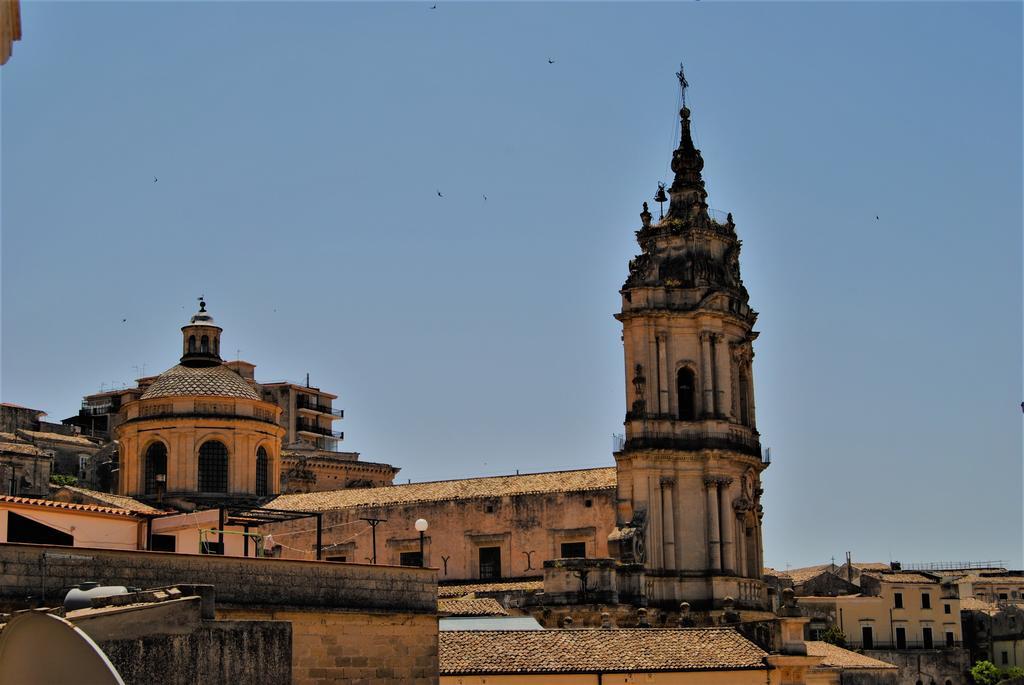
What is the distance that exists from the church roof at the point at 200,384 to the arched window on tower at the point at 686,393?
16.0m

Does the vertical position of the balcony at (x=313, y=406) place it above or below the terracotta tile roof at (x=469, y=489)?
above

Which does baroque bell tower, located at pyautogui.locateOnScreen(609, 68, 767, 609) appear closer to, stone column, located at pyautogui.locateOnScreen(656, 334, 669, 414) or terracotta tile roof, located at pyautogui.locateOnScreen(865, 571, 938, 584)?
stone column, located at pyautogui.locateOnScreen(656, 334, 669, 414)

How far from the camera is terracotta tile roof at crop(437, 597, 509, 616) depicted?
135 feet

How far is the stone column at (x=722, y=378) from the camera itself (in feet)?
163

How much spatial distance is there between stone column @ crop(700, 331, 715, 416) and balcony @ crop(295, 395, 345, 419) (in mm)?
44989

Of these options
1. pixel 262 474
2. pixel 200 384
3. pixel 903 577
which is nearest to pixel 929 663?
pixel 903 577

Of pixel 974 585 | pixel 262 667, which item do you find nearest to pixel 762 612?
pixel 262 667

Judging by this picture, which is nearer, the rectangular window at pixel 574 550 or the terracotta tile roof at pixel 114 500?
the terracotta tile roof at pixel 114 500

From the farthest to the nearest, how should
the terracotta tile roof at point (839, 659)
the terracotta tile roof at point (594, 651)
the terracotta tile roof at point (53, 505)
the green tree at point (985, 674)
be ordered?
the green tree at point (985, 674) < the terracotta tile roof at point (839, 659) < the terracotta tile roof at point (594, 651) < the terracotta tile roof at point (53, 505)

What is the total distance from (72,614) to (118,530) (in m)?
12.4

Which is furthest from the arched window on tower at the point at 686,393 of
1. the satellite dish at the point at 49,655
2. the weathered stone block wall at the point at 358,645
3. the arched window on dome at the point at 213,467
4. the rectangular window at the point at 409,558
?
the satellite dish at the point at 49,655

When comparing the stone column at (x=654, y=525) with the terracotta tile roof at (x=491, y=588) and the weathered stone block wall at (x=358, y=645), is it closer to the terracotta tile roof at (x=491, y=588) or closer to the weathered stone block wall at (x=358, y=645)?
the terracotta tile roof at (x=491, y=588)

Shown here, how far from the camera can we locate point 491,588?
4819 centimetres

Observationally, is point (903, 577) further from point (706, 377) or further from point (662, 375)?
point (662, 375)
